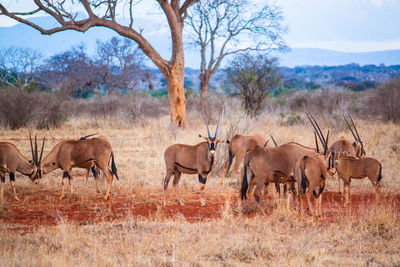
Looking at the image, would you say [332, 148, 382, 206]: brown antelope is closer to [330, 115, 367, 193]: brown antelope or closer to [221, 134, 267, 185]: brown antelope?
[330, 115, 367, 193]: brown antelope

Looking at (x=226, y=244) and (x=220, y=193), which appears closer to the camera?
(x=226, y=244)

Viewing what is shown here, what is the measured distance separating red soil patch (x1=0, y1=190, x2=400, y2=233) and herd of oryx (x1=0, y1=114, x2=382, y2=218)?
0.81 ft

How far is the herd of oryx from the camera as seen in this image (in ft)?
24.9

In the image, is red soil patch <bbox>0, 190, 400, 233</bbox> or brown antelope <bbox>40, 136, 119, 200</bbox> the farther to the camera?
brown antelope <bbox>40, 136, 119, 200</bbox>

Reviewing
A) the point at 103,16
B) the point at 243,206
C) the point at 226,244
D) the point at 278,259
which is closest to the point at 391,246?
the point at 278,259

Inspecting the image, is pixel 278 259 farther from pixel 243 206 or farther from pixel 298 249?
pixel 243 206

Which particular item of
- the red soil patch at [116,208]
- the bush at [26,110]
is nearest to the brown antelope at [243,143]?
the red soil patch at [116,208]

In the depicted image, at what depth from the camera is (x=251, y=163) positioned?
7.72m

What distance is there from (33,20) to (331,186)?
13.8 metres

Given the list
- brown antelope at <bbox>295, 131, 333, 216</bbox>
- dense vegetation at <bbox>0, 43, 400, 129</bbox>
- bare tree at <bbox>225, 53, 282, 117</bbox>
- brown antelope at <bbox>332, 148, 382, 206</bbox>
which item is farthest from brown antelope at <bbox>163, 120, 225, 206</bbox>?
bare tree at <bbox>225, 53, 282, 117</bbox>

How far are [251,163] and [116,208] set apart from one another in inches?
104

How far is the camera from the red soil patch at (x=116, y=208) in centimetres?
729

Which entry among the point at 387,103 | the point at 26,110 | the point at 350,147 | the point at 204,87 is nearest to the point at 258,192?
the point at 350,147

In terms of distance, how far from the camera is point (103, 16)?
18578 mm
